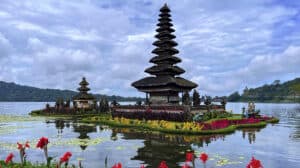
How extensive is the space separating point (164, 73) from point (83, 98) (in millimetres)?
27910

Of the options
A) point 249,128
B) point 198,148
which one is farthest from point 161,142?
point 249,128

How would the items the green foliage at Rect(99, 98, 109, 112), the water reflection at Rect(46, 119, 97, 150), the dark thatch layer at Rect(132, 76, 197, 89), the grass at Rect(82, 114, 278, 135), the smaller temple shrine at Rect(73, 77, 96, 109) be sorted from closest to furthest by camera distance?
the water reflection at Rect(46, 119, 97, 150)
the grass at Rect(82, 114, 278, 135)
the dark thatch layer at Rect(132, 76, 197, 89)
the green foliage at Rect(99, 98, 109, 112)
the smaller temple shrine at Rect(73, 77, 96, 109)

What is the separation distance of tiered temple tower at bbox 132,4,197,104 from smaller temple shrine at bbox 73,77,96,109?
79.2 ft

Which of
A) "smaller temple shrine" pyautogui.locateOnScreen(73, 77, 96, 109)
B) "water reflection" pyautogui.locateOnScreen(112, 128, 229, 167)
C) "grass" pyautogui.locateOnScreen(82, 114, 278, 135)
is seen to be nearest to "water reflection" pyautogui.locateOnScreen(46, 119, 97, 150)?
"grass" pyautogui.locateOnScreen(82, 114, 278, 135)

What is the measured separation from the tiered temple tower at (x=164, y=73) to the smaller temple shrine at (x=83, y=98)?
24.1 metres

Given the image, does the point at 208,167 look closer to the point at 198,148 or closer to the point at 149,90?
Answer: the point at 198,148

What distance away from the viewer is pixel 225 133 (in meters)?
30.2

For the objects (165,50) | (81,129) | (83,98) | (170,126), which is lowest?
(81,129)

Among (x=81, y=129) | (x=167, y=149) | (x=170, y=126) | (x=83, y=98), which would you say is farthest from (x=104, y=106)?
(x=167, y=149)

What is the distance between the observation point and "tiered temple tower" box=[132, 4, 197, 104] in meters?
44.1

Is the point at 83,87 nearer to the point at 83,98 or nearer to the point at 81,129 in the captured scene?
the point at 83,98

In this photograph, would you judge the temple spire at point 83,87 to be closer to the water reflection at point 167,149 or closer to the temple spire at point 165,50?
the temple spire at point 165,50

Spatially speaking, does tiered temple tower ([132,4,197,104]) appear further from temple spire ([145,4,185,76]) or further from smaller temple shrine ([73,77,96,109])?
smaller temple shrine ([73,77,96,109])

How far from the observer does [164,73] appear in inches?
1791
